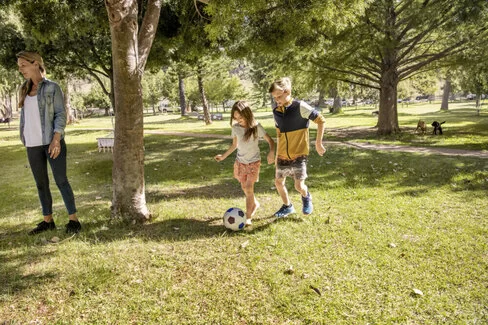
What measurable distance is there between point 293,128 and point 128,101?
2491 mm

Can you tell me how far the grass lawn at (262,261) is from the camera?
287cm

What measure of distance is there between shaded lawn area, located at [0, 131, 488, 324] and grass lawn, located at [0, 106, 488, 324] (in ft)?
0.05

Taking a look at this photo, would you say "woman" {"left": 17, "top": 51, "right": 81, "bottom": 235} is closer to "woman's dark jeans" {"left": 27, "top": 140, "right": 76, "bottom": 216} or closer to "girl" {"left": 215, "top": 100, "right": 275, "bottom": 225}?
"woman's dark jeans" {"left": 27, "top": 140, "right": 76, "bottom": 216}

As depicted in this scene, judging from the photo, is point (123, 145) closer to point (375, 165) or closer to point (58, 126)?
point (58, 126)

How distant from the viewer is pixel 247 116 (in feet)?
14.4

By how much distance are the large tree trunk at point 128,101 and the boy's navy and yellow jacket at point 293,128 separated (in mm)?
2169

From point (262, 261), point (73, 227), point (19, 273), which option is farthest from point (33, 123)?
point (262, 261)

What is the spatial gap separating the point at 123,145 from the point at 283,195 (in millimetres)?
2614

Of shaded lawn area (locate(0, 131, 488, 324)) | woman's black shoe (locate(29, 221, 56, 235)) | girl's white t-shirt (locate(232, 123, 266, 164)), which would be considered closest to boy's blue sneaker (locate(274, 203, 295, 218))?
shaded lawn area (locate(0, 131, 488, 324))

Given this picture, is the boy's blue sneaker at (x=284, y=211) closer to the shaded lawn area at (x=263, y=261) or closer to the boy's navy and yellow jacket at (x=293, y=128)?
the shaded lawn area at (x=263, y=261)

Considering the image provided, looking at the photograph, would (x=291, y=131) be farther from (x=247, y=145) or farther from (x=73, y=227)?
(x=73, y=227)

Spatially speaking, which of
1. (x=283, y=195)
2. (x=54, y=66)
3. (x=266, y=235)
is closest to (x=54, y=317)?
(x=266, y=235)

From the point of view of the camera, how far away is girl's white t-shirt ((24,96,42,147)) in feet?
13.5

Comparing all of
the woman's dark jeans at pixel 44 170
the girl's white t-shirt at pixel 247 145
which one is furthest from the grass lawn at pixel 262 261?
the girl's white t-shirt at pixel 247 145
